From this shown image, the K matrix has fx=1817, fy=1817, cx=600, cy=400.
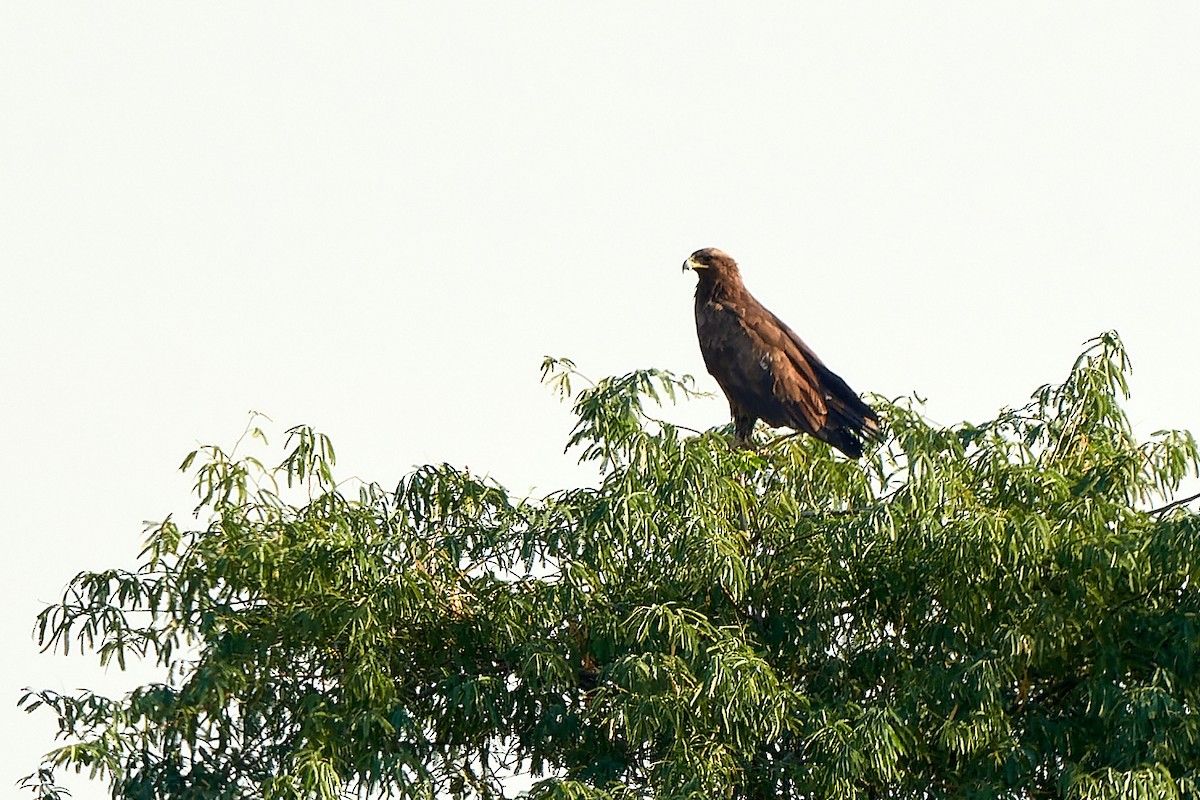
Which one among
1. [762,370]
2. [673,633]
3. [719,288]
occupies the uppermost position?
[719,288]

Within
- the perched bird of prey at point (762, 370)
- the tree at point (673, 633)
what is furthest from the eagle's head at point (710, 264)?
the tree at point (673, 633)

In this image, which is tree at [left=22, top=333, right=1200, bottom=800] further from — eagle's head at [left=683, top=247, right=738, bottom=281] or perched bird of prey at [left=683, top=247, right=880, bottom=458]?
eagle's head at [left=683, top=247, right=738, bottom=281]

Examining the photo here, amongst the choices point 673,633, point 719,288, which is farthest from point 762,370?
point 673,633

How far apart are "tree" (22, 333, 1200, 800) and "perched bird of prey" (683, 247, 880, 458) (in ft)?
3.34

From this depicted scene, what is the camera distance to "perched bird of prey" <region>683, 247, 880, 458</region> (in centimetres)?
895

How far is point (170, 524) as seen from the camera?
24.5ft

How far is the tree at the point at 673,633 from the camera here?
695cm

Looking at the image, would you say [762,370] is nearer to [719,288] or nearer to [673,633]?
[719,288]

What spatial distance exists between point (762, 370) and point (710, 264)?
3.72 feet

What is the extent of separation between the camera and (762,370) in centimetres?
954

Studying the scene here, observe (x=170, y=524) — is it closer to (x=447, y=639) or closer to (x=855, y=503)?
(x=447, y=639)

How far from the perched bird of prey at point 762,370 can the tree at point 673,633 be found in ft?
3.34

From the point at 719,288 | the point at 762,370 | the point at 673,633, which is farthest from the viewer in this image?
the point at 719,288

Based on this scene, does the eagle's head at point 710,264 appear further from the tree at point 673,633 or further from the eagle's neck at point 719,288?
the tree at point 673,633
